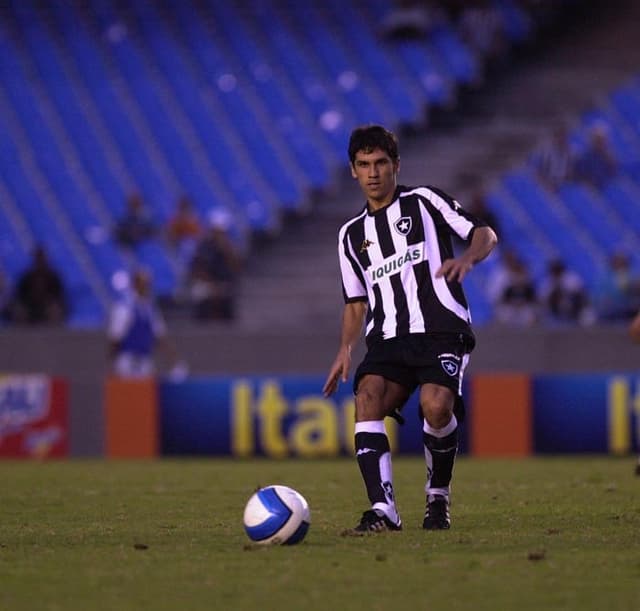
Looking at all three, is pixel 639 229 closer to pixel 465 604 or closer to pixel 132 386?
pixel 132 386

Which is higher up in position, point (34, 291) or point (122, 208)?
point (122, 208)

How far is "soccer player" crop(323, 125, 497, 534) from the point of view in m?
7.78

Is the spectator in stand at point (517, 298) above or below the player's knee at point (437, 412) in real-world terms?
above

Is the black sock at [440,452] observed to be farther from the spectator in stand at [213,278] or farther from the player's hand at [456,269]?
the spectator in stand at [213,278]

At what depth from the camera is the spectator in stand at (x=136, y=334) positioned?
1864 centimetres

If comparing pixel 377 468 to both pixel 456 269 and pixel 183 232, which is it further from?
pixel 183 232

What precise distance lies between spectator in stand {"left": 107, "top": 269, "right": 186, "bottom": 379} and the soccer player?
10.6 metres

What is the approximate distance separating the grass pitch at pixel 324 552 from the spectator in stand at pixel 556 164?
11192mm

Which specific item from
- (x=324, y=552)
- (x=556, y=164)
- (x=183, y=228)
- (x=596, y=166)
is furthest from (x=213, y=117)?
(x=324, y=552)

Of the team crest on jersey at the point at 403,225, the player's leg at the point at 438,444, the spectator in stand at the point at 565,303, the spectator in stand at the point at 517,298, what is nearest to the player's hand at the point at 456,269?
the team crest on jersey at the point at 403,225

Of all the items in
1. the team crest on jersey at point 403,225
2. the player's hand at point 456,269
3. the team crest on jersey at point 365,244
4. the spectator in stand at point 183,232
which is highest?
the spectator in stand at point 183,232

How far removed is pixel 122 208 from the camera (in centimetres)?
2250

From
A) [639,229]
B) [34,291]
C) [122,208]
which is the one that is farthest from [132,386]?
[639,229]

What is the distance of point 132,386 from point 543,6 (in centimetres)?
1321
